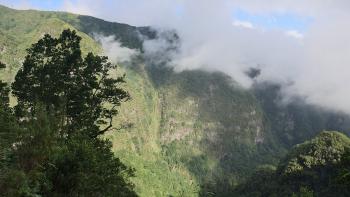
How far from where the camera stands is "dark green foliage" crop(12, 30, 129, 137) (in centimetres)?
6000

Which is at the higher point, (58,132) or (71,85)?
(71,85)

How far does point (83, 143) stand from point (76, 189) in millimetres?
4645

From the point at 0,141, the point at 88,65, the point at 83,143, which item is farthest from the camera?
the point at 88,65

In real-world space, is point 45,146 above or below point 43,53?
below

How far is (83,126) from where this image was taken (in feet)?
196

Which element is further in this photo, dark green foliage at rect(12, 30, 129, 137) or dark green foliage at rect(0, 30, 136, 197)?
dark green foliage at rect(12, 30, 129, 137)

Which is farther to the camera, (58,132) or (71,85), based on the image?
(71,85)

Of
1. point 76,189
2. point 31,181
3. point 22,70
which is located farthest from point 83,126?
point 31,181

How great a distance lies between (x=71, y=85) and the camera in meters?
61.4

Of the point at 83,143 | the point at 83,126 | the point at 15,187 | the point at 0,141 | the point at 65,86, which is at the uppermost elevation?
the point at 65,86

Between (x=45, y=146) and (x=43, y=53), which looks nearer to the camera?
(x=45, y=146)

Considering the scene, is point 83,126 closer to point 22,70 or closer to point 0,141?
point 22,70

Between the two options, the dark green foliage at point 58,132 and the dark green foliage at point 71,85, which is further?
the dark green foliage at point 71,85

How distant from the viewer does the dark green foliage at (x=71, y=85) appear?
60000 millimetres
